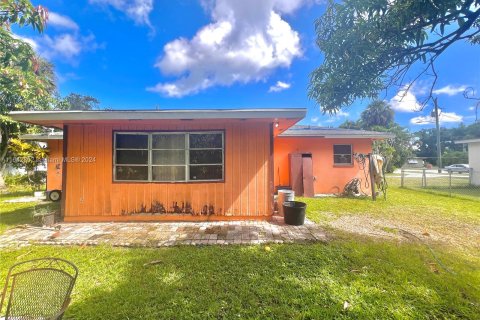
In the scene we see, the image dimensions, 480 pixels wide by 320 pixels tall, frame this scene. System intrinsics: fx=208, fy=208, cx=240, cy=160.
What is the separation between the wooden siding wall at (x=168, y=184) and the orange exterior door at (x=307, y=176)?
374 centimetres

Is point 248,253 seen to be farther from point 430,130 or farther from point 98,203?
point 430,130

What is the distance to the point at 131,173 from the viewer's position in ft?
17.0

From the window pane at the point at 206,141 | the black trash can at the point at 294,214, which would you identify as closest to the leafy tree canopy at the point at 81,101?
the window pane at the point at 206,141

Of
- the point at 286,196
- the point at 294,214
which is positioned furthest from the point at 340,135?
the point at 294,214

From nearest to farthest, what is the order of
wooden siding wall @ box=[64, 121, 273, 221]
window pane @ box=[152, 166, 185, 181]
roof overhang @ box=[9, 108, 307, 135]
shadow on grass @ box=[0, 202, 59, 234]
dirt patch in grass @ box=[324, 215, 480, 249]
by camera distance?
dirt patch in grass @ box=[324, 215, 480, 249] → roof overhang @ box=[9, 108, 307, 135] → shadow on grass @ box=[0, 202, 59, 234] → wooden siding wall @ box=[64, 121, 273, 221] → window pane @ box=[152, 166, 185, 181]

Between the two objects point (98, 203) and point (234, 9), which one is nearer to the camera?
point (98, 203)

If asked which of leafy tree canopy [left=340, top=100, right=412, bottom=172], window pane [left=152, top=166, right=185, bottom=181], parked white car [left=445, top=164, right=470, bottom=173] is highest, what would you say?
leafy tree canopy [left=340, top=100, right=412, bottom=172]

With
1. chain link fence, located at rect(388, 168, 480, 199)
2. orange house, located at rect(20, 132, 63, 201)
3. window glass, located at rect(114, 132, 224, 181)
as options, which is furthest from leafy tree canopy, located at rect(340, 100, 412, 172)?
orange house, located at rect(20, 132, 63, 201)

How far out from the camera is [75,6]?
26.7ft

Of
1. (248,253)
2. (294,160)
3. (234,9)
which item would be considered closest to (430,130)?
A: (294,160)

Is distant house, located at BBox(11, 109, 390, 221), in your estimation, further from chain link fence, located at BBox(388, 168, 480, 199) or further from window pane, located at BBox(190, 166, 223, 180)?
chain link fence, located at BBox(388, 168, 480, 199)

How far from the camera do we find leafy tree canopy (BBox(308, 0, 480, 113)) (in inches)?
95.1

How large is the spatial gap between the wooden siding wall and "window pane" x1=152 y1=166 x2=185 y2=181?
0.15m

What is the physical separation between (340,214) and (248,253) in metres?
3.60
